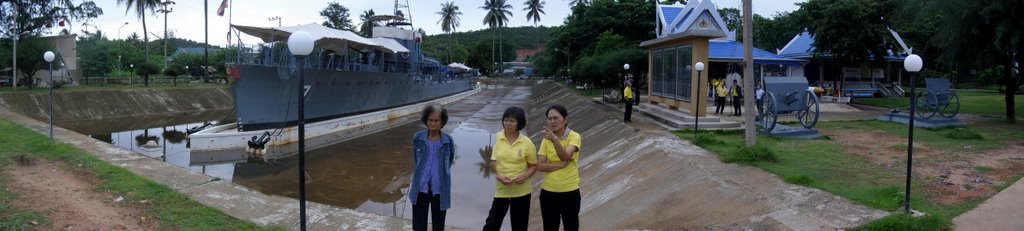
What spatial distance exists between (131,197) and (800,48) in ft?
101

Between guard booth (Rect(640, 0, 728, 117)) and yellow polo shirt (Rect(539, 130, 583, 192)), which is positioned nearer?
yellow polo shirt (Rect(539, 130, 583, 192))

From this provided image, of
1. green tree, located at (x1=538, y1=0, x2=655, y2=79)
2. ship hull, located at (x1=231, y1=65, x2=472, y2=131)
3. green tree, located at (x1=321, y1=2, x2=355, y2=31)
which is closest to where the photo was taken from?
ship hull, located at (x1=231, y1=65, x2=472, y2=131)

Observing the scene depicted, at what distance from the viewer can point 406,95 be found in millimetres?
32031

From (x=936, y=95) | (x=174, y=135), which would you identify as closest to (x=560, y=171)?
(x=936, y=95)

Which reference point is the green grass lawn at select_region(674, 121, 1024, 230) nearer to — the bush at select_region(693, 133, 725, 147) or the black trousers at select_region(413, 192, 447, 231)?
the bush at select_region(693, 133, 725, 147)

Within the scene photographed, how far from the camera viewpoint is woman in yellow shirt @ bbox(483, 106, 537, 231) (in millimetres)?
4469

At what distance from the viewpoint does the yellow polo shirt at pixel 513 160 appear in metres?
4.48

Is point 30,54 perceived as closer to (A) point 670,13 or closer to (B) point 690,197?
(A) point 670,13

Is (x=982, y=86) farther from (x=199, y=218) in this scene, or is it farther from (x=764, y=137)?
(x=199, y=218)

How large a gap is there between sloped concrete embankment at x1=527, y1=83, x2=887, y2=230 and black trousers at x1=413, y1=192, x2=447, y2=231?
278cm

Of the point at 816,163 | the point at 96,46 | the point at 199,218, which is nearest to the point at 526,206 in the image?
the point at 199,218

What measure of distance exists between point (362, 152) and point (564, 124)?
14.2m

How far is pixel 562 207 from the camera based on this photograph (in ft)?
15.3

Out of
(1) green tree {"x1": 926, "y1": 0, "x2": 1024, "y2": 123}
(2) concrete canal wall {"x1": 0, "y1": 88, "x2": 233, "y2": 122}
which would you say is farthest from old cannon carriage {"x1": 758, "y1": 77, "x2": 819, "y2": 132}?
(2) concrete canal wall {"x1": 0, "y1": 88, "x2": 233, "y2": 122}
